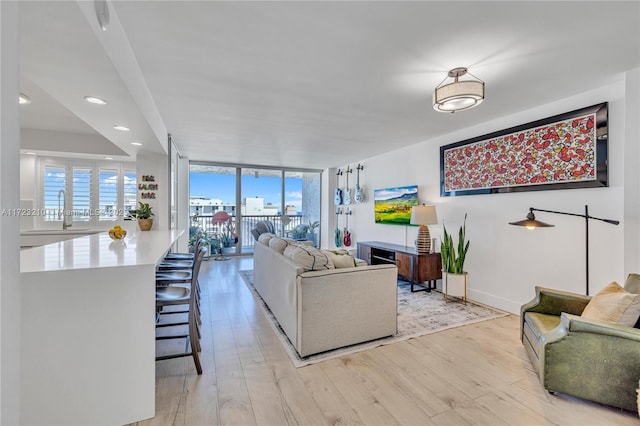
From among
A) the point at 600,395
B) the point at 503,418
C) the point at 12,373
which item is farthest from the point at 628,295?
the point at 12,373

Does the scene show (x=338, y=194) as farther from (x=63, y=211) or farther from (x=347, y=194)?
(x=63, y=211)

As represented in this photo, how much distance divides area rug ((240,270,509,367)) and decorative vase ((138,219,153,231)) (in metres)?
1.66

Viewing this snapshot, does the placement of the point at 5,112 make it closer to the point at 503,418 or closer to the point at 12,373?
the point at 12,373

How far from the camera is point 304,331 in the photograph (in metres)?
2.31

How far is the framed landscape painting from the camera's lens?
4770mm

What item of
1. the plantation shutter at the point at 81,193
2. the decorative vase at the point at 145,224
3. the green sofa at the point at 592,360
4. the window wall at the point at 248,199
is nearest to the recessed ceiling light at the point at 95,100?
the decorative vase at the point at 145,224

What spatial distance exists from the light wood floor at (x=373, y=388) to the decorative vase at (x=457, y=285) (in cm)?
90

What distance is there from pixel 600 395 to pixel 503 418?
648 mm

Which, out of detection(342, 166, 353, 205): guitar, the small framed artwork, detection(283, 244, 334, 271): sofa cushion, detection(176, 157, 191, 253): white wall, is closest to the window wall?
detection(176, 157, 191, 253): white wall

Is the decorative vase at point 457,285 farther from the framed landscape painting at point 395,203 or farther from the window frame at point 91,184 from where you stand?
the window frame at point 91,184

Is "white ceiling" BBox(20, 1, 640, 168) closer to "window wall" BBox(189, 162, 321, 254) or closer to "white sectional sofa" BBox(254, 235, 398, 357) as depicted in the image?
"white sectional sofa" BBox(254, 235, 398, 357)

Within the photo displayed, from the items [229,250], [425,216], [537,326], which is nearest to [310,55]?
[537,326]

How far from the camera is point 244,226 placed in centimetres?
724

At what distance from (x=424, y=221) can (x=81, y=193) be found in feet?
19.0
